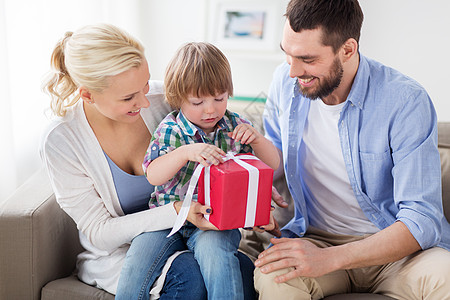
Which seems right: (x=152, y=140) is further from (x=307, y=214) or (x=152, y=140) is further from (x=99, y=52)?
(x=307, y=214)

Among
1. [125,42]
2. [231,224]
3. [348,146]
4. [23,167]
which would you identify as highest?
[125,42]

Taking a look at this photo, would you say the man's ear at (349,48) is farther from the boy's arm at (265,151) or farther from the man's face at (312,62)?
the boy's arm at (265,151)

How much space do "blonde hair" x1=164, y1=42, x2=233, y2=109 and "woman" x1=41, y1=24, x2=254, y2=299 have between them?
0.29 feet

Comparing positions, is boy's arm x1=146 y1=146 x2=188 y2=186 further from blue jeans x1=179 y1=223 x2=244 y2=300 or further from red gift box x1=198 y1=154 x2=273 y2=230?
blue jeans x1=179 y1=223 x2=244 y2=300

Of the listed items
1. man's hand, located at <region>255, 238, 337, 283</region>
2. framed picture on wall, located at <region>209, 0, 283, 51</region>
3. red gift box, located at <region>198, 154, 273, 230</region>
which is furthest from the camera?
framed picture on wall, located at <region>209, 0, 283, 51</region>

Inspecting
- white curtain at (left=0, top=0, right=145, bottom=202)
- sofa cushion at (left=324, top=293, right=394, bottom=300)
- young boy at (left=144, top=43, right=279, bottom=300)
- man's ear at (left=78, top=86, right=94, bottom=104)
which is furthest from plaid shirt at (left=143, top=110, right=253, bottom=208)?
white curtain at (left=0, top=0, right=145, bottom=202)

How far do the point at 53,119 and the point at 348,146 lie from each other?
0.97m

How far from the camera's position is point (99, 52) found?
147 centimetres

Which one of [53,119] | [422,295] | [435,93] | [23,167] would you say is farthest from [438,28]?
[23,167]

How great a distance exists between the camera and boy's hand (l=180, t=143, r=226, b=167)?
146cm

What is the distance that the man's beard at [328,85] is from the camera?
5.47ft

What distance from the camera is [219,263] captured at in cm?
150

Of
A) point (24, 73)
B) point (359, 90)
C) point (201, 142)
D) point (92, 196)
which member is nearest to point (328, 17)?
point (359, 90)

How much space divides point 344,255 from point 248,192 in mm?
366
